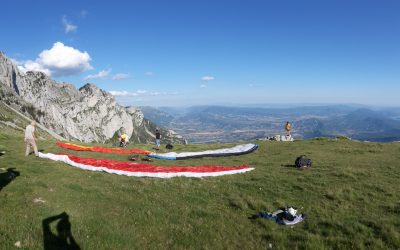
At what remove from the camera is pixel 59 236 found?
1437 centimetres

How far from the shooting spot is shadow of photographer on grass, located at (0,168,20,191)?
21.8m

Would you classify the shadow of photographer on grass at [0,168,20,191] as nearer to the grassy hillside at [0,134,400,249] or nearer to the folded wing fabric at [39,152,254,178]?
the grassy hillside at [0,134,400,249]

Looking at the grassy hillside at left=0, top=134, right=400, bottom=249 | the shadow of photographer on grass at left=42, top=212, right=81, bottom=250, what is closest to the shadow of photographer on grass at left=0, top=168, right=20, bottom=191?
the grassy hillside at left=0, top=134, right=400, bottom=249

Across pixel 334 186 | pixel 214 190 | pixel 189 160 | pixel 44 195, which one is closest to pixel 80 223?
pixel 44 195

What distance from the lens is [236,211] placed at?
19688 millimetres

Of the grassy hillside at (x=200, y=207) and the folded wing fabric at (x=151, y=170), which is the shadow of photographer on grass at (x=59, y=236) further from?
the folded wing fabric at (x=151, y=170)

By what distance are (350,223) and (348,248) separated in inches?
119

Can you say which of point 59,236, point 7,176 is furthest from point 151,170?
point 59,236

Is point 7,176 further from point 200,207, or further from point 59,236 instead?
point 200,207

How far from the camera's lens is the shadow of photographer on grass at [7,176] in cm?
2185

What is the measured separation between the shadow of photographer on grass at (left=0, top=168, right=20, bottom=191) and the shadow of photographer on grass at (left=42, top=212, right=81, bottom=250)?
23.7ft

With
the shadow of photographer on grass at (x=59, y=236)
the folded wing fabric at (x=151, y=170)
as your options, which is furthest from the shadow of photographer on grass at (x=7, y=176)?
the shadow of photographer on grass at (x=59, y=236)

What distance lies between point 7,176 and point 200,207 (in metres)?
14.0

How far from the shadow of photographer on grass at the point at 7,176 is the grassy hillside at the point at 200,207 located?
0.13 metres
